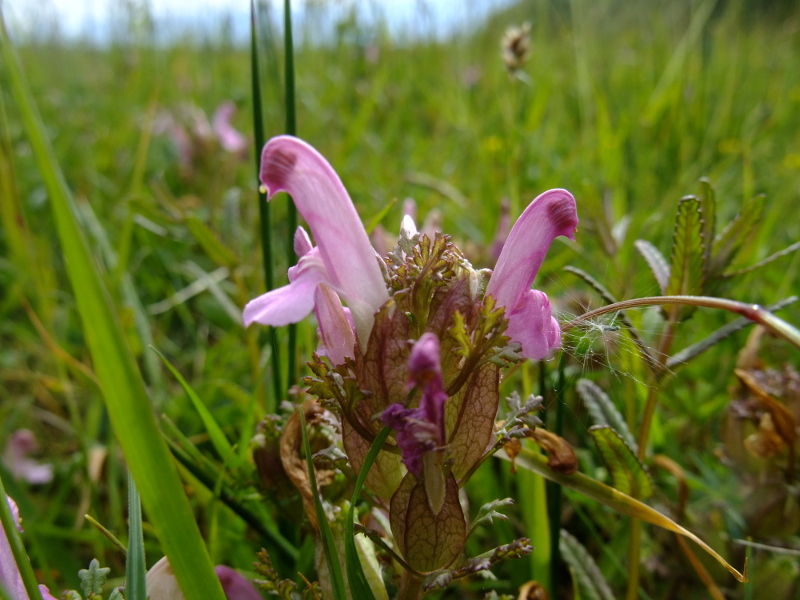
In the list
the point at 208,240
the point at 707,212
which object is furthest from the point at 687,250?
the point at 208,240

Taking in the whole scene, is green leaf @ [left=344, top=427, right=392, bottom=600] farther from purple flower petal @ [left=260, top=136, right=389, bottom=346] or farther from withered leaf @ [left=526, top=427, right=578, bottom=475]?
withered leaf @ [left=526, top=427, right=578, bottom=475]

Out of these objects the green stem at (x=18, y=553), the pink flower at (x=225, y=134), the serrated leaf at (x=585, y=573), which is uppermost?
the pink flower at (x=225, y=134)

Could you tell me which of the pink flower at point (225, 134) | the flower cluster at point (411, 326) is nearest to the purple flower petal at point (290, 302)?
the flower cluster at point (411, 326)

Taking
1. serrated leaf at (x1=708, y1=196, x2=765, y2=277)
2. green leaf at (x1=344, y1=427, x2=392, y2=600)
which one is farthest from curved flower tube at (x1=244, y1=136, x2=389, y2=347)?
serrated leaf at (x1=708, y1=196, x2=765, y2=277)

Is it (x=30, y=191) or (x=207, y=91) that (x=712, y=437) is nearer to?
(x=30, y=191)

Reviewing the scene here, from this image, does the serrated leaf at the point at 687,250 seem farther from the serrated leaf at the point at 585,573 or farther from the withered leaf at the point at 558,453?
the serrated leaf at the point at 585,573

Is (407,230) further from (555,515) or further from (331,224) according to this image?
(555,515)
